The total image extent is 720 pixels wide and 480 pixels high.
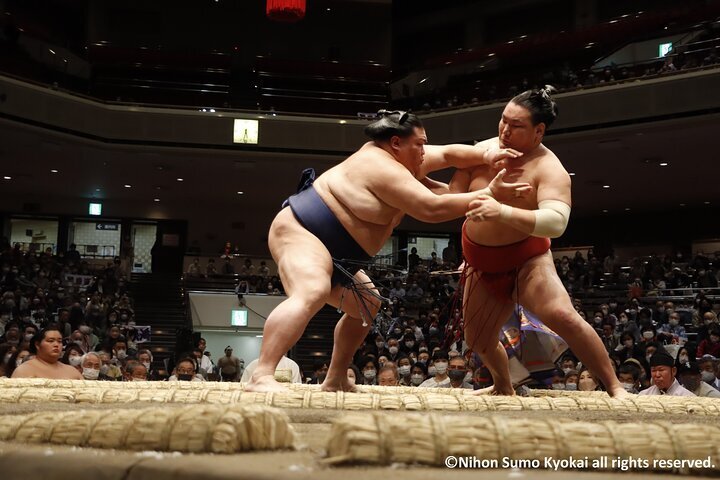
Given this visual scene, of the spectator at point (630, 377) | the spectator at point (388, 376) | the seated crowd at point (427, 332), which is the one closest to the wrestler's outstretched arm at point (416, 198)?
the seated crowd at point (427, 332)

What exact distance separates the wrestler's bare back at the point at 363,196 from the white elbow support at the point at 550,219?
1.22 feet

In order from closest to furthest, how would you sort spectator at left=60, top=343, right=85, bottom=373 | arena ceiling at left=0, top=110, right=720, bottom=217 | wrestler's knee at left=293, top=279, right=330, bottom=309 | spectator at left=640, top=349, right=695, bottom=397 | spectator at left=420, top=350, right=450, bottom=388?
wrestler's knee at left=293, top=279, right=330, bottom=309 < spectator at left=640, top=349, right=695, bottom=397 < spectator at left=420, top=350, right=450, bottom=388 < spectator at left=60, top=343, right=85, bottom=373 < arena ceiling at left=0, top=110, right=720, bottom=217

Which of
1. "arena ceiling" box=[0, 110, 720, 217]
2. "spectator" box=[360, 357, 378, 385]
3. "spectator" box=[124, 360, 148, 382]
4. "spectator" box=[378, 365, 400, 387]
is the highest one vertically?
"arena ceiling" box=[0, 110, 720, 217]

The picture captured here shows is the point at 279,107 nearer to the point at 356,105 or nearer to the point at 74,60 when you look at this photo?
the point at 356,105

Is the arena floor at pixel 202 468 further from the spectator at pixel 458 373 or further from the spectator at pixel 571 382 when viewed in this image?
the spectator at pixel 571 382

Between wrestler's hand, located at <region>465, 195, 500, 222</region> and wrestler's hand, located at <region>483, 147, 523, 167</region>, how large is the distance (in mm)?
253

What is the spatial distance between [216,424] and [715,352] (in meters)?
6.12

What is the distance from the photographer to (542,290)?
7.71ft

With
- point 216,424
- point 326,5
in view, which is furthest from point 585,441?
point 326,5

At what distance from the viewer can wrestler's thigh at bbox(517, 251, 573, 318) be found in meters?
2.32

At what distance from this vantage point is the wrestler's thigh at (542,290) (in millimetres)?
2316

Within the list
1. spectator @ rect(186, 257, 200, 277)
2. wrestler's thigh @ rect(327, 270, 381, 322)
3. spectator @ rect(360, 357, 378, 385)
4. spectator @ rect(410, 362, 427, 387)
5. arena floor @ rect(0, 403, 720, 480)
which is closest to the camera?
arena floor @ rect(0, 403, 720, 480)

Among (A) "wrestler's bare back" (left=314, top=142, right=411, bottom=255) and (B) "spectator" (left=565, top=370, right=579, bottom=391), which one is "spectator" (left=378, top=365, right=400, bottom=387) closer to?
(B) "spectator" (left=565, top=370, right=579, bottom=391)

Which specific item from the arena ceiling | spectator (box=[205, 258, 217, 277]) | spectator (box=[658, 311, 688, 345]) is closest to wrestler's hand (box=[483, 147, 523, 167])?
spectator (box=[658, 311, 688, 345])
